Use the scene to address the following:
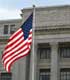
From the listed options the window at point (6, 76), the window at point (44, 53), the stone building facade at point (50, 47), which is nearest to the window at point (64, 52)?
the stone building facade at point (50, 47)

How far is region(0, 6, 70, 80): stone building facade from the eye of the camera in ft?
147

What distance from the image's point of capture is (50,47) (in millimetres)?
45688


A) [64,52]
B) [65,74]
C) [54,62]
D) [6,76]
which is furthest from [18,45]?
[6,76]

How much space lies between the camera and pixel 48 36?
4538 cm

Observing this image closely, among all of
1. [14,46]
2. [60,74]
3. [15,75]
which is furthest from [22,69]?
[14,46]

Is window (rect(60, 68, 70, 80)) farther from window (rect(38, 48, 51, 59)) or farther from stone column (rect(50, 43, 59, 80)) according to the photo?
window (rect(38, 48, 51, 59))

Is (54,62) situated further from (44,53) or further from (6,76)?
(6,76)

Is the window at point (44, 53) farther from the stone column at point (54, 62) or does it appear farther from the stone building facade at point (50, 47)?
the stone column at point (54, 62)

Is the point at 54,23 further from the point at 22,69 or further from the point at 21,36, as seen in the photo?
the point at 21,36

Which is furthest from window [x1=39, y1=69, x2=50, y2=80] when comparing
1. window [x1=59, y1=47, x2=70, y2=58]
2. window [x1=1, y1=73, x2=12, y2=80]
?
window [x1=1, y1=73, x2=12, y2=80]

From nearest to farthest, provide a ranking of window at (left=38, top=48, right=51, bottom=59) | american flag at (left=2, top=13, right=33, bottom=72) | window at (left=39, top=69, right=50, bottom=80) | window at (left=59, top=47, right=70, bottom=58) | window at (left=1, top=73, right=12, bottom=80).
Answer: american flag at (left=2, top=13, right=33, bottom=72)
window at (left=59, top=47, right=70, bottom=58)
window at (left=39, top=69, right=50, bottom=80)
window at (left=38, top=48, right=51, bottom=59)
window at (left=1, top=73, right=12, bottom=80)

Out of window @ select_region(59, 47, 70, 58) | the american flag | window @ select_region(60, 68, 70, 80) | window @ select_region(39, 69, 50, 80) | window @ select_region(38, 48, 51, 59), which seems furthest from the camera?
window @ select_region(38, 48, 51, 59)

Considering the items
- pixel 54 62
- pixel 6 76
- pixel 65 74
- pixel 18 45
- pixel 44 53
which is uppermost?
pixel 44 53

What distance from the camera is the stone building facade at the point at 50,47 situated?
44.8 meters
